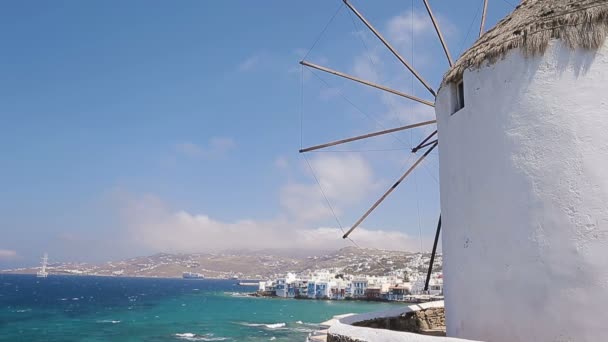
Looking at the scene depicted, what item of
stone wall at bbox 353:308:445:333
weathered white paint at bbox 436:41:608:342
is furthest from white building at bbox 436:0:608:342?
stone wall at bbox 353:308:445:333

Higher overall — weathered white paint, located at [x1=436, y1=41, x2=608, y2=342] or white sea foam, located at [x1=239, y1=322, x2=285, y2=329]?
weathered white paint, located at [x1=436, y1=41, x2=608, y2=342]

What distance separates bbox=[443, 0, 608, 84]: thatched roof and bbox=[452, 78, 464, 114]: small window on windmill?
32cm

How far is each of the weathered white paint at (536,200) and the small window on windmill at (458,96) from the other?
612 mm

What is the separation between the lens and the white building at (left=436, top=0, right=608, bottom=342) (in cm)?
584

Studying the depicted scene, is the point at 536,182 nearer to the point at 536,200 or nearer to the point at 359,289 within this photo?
the point at 536,200

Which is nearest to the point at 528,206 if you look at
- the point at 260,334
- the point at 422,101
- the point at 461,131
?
the point at 461,131

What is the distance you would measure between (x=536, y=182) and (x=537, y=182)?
1 centimetres

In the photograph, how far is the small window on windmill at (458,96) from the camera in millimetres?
8000

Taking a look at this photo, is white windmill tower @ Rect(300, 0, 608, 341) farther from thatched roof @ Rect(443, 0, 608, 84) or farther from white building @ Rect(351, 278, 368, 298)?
white building @ Rect(351, 278, 368, 298)

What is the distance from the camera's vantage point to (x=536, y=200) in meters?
6.23

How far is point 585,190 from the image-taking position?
591 centimetres

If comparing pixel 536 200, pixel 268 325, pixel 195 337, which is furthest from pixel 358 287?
pixel 536 200

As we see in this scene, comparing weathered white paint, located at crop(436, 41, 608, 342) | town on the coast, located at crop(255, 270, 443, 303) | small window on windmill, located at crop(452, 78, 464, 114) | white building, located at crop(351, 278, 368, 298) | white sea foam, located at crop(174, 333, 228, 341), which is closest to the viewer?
weathered white paint, located at crop(436, 41, 608, 342)

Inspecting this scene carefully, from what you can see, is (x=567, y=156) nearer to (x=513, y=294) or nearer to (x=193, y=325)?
(x=513, y=294)
